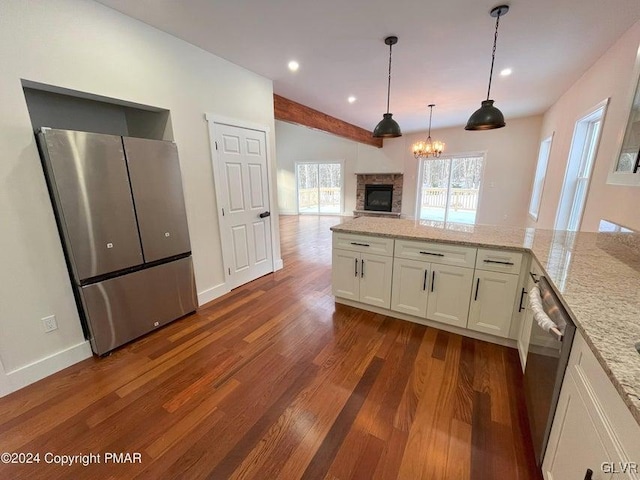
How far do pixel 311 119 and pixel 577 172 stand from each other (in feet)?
12.8

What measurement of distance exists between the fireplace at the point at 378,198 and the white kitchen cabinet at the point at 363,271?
5.86 metres

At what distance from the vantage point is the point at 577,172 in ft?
11.1

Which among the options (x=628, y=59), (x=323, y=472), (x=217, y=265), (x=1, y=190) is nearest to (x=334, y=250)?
(x=217, y=265)

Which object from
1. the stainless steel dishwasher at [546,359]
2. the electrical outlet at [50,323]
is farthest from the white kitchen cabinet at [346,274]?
the electrical outlet at [50,323]

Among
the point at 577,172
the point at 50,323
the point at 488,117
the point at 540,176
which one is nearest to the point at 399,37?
the point at 488,117

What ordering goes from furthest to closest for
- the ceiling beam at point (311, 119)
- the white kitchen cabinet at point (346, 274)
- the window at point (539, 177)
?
the window at point (539, 177) → the ceiling beam at point (311, 119) → the white kitchen cabinet at point (346, 274)

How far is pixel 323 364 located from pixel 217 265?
176cm

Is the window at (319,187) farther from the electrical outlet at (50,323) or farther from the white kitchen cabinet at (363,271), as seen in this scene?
the electrical outlet at (50,323)

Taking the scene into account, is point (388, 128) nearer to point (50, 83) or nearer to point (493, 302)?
point (493, 302)

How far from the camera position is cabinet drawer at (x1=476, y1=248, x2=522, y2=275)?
6.36 ft

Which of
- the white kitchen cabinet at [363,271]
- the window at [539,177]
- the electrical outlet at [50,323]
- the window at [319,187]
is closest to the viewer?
the electrical outlet at [50,323]

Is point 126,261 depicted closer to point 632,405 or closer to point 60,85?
point 60,85

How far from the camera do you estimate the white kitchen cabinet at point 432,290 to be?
2.18 meters

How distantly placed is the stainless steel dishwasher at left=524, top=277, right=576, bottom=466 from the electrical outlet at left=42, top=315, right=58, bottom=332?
3.03m
